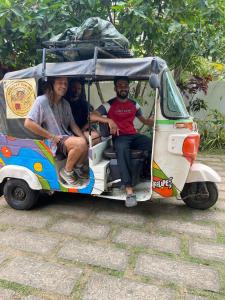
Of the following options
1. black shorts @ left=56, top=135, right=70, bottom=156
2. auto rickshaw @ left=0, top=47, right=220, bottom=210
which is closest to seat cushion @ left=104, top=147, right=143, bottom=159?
auto rickshaw @ left=0, top=47, right=220, bottom=210

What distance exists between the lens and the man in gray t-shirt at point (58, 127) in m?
3.87

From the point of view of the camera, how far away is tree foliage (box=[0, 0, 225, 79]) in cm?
518

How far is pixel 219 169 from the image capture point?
20.8 feet

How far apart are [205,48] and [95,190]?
4.01m

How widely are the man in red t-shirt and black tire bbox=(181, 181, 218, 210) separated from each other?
0.75 m

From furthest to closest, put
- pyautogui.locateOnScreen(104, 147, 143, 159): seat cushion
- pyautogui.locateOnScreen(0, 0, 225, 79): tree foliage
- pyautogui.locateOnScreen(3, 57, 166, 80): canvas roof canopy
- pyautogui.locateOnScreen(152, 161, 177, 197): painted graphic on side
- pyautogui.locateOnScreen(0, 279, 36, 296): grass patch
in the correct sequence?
pyautogui.locateOnScreen(0, 0, 225, 79): tree foliage < pyautogui.locateOnScreen(104, 147, 143, 159): seat cushion < pyautogui.locateOnScreen(152, 161, 177, 197): painted graphic on side < pyautogui.locateOnScreen(3, 57, 166, 80): canvas roof canopy < pyautogui.locateOnScreen(0, 279, 36, 296): grass patch

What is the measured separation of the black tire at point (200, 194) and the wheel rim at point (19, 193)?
224 cm

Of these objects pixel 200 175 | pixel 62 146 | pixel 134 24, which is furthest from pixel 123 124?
pixel 134 24

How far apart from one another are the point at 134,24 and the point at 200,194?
3.06 m

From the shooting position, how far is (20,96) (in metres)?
4.00

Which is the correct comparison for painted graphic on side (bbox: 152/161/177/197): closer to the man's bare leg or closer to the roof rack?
the man's bare leg

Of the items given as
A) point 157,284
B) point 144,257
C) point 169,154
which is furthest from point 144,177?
point 157,284

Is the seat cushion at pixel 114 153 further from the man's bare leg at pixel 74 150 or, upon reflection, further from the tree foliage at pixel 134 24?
the tree foliage at pixel 134 24

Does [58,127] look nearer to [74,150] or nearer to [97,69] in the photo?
[74,150]
